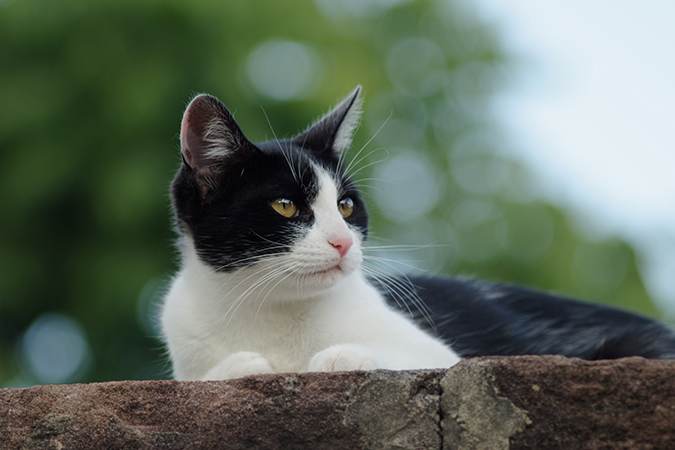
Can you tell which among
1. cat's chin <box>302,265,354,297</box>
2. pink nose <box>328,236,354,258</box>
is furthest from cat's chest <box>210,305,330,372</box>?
pink nose <box>328,236,354,258</box>

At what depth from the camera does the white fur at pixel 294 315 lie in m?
1.96

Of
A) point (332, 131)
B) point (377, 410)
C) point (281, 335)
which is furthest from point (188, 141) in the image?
point (377, 410)

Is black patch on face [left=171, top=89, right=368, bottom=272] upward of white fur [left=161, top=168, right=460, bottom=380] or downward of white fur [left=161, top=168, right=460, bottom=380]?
upward

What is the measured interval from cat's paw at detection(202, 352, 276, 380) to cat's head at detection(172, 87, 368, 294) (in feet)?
0.84

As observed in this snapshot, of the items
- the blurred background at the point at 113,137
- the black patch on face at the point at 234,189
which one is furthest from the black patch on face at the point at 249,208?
the blurred background at the point at 113,137

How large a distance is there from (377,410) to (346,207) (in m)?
0.97

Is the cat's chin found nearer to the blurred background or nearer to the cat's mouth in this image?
the cat's mouth

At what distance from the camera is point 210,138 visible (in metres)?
2.12

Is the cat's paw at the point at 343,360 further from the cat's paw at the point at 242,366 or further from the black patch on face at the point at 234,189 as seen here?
the black patch on face at the point at 234,189

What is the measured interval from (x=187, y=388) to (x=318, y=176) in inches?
34.4

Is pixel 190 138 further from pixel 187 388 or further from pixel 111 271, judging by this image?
pixel 111 271

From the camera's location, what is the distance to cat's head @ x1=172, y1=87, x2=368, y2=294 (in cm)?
196

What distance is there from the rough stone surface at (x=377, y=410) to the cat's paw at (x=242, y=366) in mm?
265

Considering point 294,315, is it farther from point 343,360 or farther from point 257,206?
point 343,360
